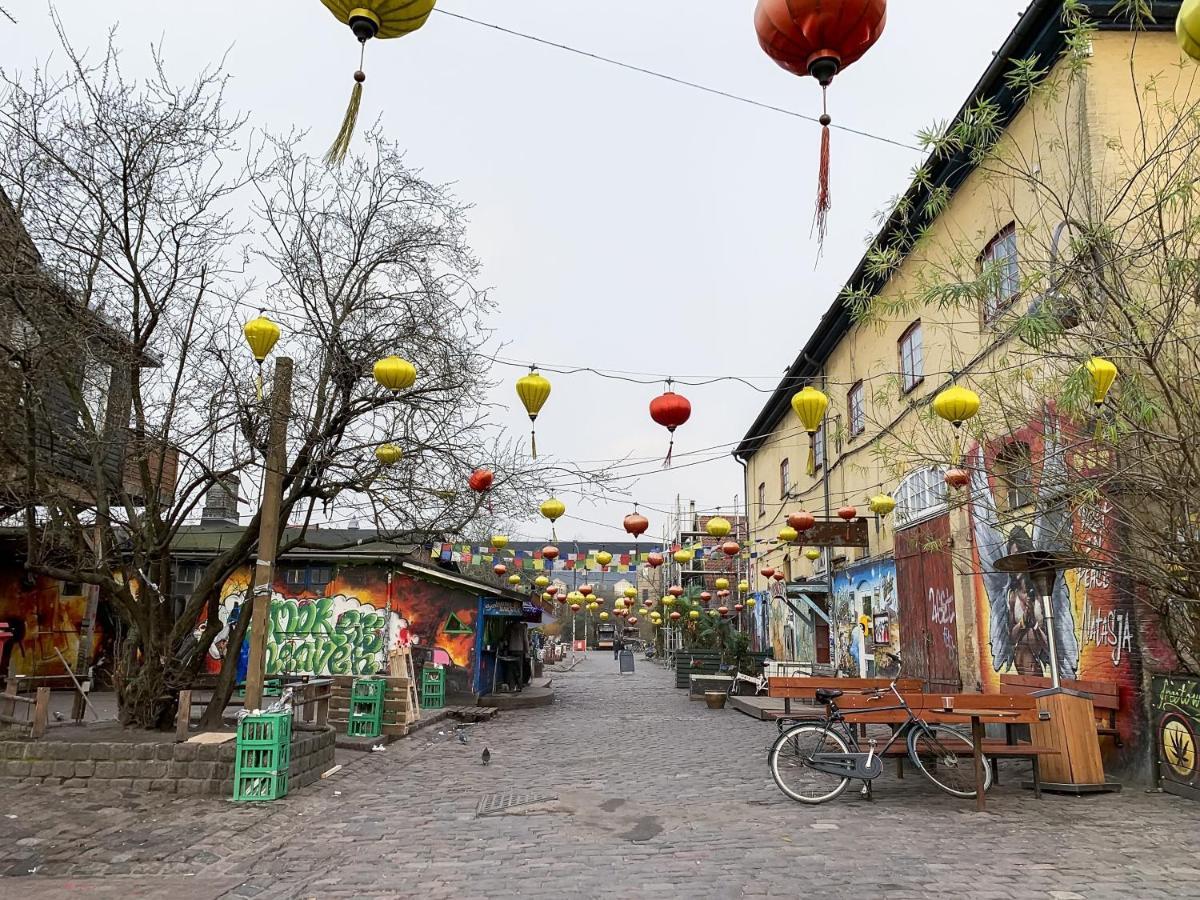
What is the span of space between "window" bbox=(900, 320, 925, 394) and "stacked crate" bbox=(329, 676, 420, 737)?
32.9 ft

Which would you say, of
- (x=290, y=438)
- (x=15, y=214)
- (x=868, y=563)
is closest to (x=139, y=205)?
(x=15, y=214)

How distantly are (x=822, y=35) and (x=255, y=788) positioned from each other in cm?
798

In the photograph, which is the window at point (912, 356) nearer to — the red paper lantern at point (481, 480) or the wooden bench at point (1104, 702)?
the wooden bench at point (1104, 702)

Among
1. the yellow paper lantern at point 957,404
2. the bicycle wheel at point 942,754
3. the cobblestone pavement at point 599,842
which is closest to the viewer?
the cobblestone pavement at point 599,842

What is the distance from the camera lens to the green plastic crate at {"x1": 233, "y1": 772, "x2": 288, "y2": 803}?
8180 millimetres

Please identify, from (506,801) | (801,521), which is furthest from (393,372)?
(801,521)

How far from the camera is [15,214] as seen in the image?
910cm

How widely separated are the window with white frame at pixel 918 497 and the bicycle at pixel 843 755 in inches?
244

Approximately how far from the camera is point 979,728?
8.02 metres

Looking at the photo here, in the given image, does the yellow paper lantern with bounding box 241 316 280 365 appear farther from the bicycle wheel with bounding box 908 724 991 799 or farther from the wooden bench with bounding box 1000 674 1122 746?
the wooden bench with bounding box 1000 674 1122 746

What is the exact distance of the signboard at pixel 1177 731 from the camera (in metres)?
8.05

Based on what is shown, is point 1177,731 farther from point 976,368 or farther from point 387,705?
point 387,705

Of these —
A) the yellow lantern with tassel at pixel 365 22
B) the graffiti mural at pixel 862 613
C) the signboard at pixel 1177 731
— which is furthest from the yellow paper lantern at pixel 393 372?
the graffiti mural at pixel 862 613

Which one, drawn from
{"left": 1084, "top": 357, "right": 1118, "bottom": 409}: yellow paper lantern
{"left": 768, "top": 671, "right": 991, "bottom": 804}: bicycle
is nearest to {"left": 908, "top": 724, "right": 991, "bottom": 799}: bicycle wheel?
{"left": 768, "top": 671, "right": 991, "bottom": 804}: bicycle
